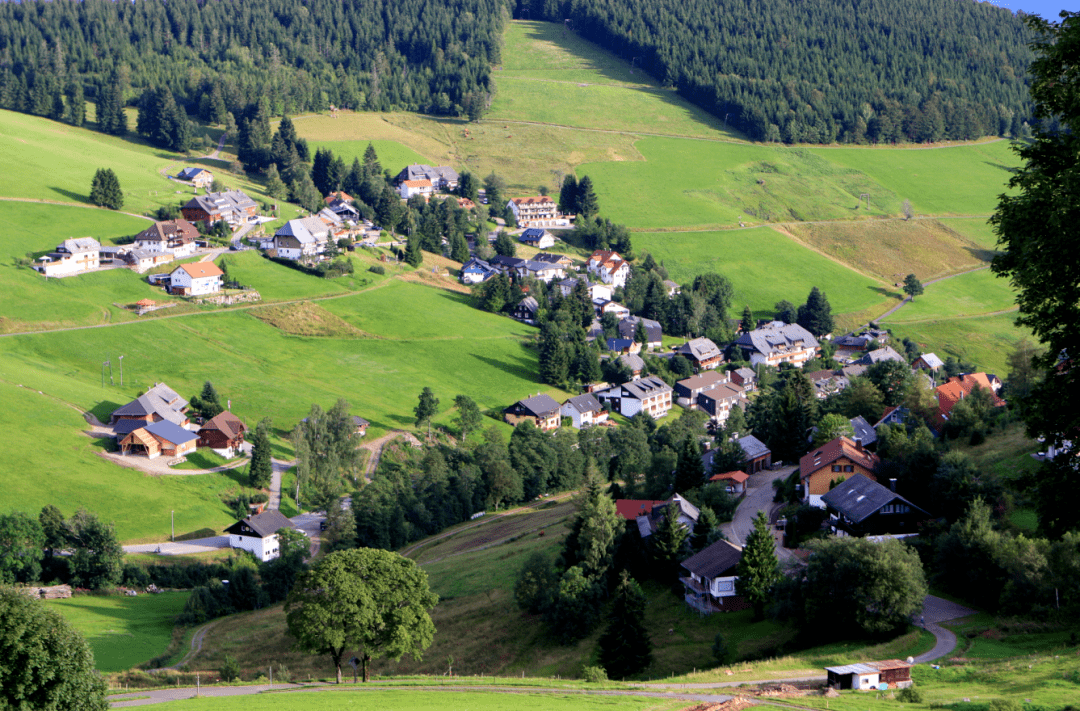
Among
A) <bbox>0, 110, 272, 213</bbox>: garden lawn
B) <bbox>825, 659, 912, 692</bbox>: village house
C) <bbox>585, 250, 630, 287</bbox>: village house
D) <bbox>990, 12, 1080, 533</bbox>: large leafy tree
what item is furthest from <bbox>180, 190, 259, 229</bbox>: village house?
<bbox>990, 12, 1080, 533</bbox>: large leafy tree

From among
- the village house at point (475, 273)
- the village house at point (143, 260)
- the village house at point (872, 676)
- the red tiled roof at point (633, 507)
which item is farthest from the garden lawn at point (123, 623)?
the village house at point (475, 273)

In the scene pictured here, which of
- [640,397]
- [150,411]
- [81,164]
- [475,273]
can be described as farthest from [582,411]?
[81,164]

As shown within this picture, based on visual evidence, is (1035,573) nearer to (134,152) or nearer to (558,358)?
(558,358)

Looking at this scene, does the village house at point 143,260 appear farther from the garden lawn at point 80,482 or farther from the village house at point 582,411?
the village house at point 582,411

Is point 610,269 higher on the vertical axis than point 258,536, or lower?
higher

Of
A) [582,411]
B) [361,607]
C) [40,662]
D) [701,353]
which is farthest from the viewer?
[701,353]

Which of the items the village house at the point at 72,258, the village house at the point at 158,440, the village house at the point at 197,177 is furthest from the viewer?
the village house at the point at 197,177

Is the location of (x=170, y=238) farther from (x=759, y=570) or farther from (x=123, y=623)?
(x=759, y=570)
